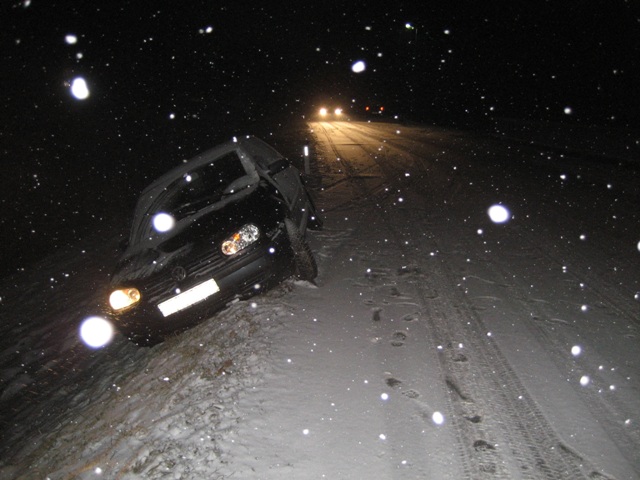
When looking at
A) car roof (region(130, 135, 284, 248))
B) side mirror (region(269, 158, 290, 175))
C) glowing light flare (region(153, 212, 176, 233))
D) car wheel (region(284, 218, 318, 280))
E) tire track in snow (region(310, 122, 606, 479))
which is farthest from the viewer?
car roof (region(130, 135, 284, 248))

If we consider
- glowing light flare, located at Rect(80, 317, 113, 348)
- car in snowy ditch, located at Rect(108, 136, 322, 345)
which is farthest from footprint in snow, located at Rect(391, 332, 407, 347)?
glowing light flare, located at Rect(80, 317, 113, 348)

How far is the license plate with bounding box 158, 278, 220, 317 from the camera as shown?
3.90 m

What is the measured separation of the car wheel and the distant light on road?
77.9 metres

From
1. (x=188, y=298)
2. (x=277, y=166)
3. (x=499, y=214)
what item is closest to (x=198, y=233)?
(x=188, y=298)

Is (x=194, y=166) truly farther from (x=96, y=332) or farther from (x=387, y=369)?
(x=387, y=369)

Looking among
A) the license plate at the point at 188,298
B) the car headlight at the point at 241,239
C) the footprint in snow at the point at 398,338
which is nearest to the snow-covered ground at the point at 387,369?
the footprint in snow at the point at 398,338

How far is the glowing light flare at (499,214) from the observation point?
619cm

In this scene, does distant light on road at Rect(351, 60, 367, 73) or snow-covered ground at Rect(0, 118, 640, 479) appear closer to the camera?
snow-covered ground at Rect(0, 118, 640, 479)

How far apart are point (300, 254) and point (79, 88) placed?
15.4m

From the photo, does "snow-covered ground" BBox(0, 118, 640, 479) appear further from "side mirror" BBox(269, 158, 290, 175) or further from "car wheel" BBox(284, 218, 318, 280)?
"side mirror" BBox(269, 158, 290, 175)

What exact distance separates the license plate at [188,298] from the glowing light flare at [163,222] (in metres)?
1.00

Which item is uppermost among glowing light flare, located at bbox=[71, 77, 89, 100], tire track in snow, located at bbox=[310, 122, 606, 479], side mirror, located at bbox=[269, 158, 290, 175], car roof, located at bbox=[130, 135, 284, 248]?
glowing light flare, located at bbox=[71, 77, 89, 100]

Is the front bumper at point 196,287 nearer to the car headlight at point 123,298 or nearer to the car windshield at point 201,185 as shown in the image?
the car headlight at point 123,298

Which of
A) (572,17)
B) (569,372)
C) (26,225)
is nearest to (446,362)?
(569,372)
